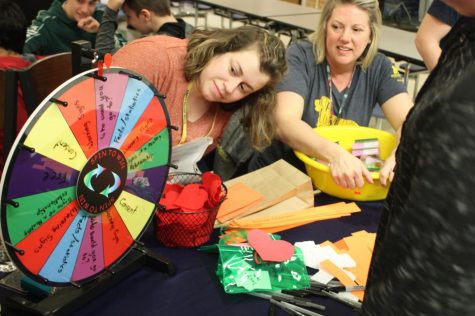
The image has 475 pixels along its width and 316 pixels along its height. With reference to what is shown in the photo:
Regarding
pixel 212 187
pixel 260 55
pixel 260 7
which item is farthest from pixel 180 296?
pixel 260 7

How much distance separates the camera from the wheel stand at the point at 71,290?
937mm

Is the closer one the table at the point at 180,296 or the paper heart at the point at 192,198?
the table at the point at 180,296

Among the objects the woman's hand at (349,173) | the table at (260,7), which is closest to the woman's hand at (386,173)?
the woman's hand at (349,173)

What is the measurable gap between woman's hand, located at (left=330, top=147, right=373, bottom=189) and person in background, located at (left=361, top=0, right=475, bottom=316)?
0.86m

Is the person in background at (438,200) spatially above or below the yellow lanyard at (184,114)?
above

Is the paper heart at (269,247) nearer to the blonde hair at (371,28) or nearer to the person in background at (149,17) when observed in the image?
the blonde hair at (371,28)

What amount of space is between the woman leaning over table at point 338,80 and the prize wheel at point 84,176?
0.75 meters

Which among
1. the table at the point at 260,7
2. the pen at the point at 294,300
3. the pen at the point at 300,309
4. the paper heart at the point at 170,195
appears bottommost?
the table at the point at 260,7

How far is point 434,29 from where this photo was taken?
2.08 m

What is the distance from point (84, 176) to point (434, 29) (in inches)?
67.4

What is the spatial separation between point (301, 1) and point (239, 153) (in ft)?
20.1

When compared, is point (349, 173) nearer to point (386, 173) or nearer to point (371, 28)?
point (386, 173)

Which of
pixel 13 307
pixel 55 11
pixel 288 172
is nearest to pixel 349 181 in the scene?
pixel 288 172

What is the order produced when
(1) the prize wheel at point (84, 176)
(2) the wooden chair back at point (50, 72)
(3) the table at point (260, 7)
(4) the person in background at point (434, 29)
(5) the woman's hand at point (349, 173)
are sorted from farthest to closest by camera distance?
(3) the table at point (260, 7)
(4) the person in background at point (434, 29)
(5) the woman's hand at point (349, 173)
(2) the wooden chair back at point (50, 72)
(1) the prize wheel at point (84, 176)
